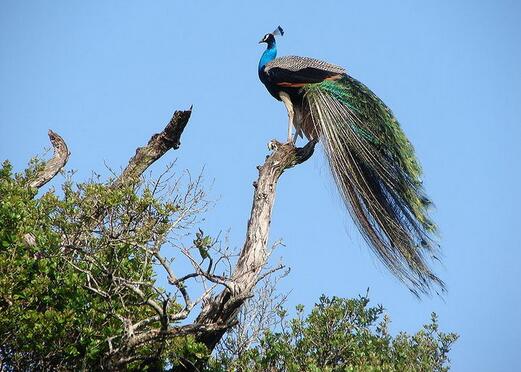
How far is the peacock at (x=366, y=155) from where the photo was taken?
7738 mm

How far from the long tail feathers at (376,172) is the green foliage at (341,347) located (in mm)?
516

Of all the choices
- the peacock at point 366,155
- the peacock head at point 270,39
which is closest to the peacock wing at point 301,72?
the peacock at point 366,155

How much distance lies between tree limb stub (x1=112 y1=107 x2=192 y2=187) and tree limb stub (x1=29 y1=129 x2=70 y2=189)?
0.80m

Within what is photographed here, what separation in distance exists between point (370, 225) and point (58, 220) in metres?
3.02

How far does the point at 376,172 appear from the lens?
8086mm

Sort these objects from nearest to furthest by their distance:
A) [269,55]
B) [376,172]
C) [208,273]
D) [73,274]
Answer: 1. [208,273]
2. [73,274]
3. [376,172]
4. [269,55]

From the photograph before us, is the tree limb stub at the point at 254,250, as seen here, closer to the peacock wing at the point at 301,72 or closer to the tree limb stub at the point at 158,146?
the tree limb stub at the point at 158,146

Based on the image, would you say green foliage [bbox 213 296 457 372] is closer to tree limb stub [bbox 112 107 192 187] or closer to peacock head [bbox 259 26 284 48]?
tree limb stub [bbox 112 107 192 187]

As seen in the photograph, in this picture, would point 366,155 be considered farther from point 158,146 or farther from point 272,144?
point 158,146

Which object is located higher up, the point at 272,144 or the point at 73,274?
the point at 272,144

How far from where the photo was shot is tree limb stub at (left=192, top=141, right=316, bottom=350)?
5977mm

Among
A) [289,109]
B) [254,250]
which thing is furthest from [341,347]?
[289,109]

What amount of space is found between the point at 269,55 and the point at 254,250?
160 inches

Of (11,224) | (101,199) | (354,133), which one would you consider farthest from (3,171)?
(354,133)
